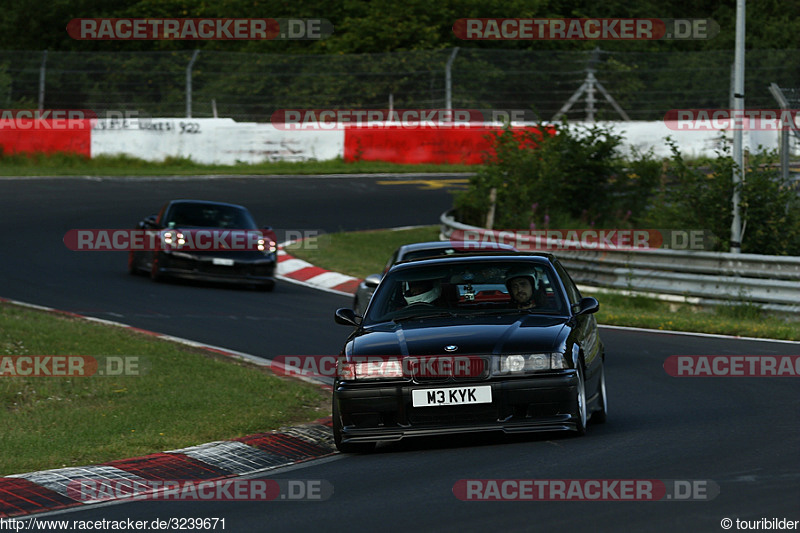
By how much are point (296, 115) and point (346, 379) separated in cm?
2915

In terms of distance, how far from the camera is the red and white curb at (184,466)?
302 inches

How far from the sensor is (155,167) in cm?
3597

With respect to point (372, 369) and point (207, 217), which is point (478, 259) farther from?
point (207, 217)

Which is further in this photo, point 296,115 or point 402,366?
point 296,115

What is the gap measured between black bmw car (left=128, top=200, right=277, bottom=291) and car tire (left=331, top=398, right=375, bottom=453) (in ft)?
37.6

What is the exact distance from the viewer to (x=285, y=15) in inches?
2112

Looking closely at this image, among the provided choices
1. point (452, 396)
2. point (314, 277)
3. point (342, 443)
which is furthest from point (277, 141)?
point (452, 396)

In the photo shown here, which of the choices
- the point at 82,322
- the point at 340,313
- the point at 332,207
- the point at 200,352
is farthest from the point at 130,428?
the point at 332,207

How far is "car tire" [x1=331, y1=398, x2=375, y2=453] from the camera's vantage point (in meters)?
8.88

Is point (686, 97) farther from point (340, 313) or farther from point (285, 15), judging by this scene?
point (340, 313)

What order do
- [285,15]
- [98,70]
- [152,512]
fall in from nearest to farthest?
[152,512], [98,70], [285,15]

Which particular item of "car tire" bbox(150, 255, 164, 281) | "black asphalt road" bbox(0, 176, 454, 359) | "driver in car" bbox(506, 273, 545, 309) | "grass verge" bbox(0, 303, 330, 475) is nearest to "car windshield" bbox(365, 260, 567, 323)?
"driver in car" bbox(506, 273, 545, 309)

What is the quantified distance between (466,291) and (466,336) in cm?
112

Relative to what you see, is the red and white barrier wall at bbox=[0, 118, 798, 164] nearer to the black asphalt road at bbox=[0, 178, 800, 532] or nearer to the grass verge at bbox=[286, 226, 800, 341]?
the grass verge at bbox=[286, 226, 800, 341]
